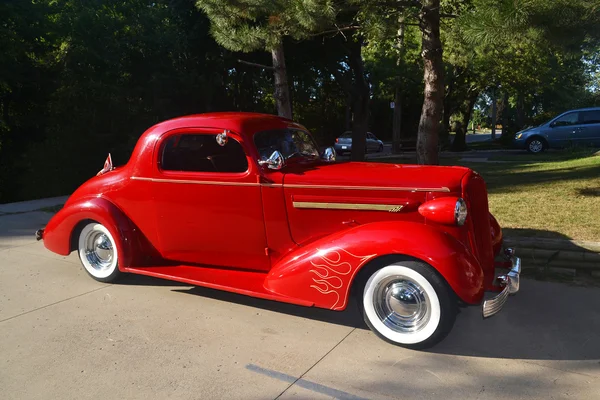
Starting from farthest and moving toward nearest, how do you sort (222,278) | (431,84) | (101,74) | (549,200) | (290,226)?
(101,74) → (549,200) → (431,84) → (222,278) → (290,226)

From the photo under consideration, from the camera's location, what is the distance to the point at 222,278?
4.37 m

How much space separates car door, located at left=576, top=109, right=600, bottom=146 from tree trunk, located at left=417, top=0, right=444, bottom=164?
1244cm

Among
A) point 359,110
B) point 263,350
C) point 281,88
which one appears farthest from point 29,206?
point 359,110

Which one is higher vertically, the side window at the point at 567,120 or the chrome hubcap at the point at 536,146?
the side window at the point at 567,120

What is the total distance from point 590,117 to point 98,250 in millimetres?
17985

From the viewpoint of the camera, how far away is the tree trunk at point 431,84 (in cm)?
733

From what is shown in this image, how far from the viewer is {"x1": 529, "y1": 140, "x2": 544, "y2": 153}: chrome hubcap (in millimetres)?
18641

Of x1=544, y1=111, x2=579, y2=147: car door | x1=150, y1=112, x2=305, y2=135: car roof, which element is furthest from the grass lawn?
x1=544, y1=111, x2=579, y2=147: car door

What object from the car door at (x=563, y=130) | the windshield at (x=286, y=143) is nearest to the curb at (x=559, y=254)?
the windshield at (x=286, y=143)

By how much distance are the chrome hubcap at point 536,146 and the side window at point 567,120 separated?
2.81 feet

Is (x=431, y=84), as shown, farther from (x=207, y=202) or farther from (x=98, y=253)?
(x=98, y=253)

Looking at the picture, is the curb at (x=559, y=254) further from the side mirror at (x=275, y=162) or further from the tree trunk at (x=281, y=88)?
the tree trunk at (x=281, y=88)

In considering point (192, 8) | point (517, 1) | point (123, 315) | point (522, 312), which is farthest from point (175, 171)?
point (192, 8)

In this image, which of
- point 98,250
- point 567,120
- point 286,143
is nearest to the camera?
point 286,143
